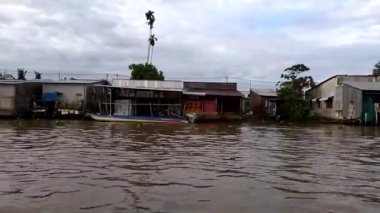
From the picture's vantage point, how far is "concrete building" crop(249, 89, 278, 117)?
143 ft

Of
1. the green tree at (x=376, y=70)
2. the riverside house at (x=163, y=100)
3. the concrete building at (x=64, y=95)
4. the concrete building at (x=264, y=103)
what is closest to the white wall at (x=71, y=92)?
the concrete building at (x=64, y=95)

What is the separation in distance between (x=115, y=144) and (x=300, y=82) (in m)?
30.0

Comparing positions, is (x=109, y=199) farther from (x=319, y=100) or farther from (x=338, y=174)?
(x=319, y=100)

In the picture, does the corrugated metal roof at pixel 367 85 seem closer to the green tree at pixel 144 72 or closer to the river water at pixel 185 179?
the green tree at pixel 144 72

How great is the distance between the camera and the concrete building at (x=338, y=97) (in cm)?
3634

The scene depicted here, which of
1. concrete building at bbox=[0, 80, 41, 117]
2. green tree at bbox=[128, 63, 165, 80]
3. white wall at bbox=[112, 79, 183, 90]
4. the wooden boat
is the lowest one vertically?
the wooden boat

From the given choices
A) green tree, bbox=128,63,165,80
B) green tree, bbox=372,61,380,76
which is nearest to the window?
green tree, bbox=372,61,380,76

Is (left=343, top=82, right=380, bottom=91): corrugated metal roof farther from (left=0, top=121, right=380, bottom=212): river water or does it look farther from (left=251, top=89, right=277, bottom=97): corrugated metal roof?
(left=0, top=121, right=380, bottom=212): river water

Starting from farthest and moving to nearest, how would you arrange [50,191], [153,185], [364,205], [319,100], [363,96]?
[319,100]
[363,96]
[153,185]
[50,191]
[364,205]

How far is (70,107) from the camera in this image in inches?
1492

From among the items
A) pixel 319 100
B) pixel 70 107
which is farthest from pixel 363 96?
pixel 70 107

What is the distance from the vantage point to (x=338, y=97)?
3812 centimetres

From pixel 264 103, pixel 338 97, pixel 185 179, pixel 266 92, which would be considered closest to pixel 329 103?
pixel 338 97

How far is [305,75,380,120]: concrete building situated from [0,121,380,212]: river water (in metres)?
21.0
